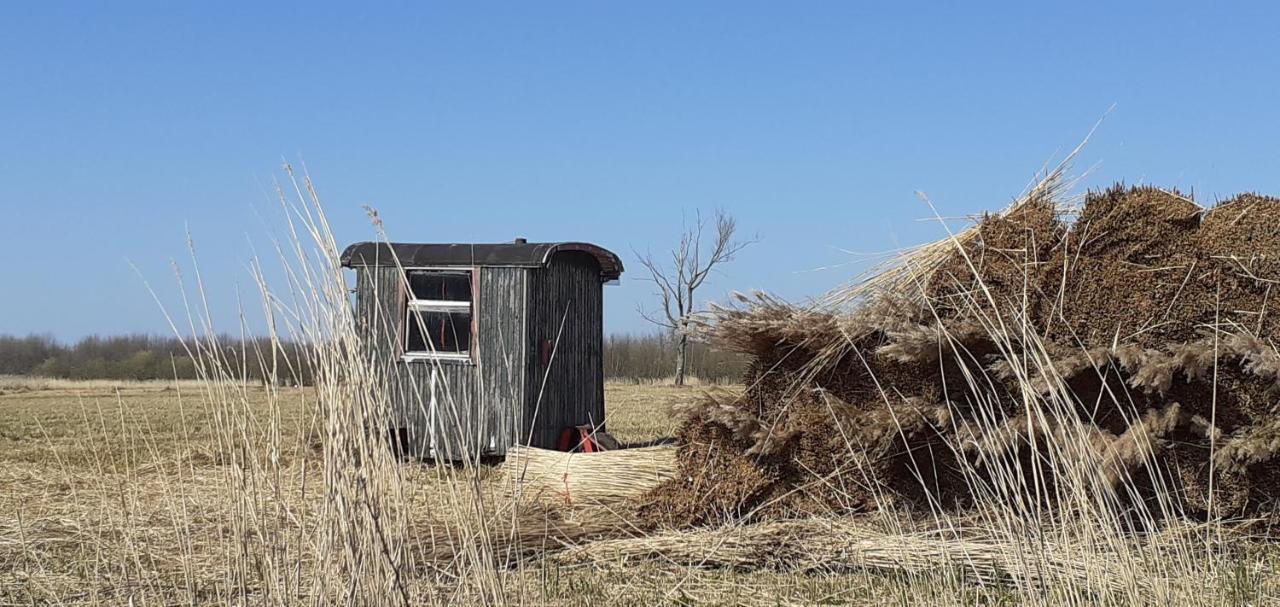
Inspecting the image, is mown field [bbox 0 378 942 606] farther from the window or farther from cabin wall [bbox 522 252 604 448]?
cabin wall [bbox 522 252 604 448]

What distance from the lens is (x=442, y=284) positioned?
11289 millimetres

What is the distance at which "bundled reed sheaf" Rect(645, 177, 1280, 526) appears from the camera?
18.7 ft

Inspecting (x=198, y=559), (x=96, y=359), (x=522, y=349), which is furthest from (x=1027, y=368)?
(x=96, y=359)

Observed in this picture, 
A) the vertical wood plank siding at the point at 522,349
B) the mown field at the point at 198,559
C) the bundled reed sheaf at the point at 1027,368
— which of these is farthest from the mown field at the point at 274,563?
the vertical wood plank siding at the point at 522,349

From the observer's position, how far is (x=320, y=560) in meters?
3.15

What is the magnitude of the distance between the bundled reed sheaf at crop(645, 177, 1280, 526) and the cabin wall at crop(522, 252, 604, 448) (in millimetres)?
4336

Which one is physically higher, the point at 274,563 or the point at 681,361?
the point at 681,361

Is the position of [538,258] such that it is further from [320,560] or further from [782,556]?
[320,560]

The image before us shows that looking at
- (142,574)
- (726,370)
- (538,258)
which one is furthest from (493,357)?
(726,370)

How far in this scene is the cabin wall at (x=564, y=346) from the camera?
36.4ft

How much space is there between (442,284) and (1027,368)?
6869mm

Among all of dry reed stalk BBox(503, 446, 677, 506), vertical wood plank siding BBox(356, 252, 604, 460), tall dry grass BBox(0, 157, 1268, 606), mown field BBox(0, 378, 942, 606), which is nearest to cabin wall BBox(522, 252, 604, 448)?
vertical wood plank siding BBox(356, 252, 604, 460)

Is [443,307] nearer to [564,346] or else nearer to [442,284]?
[442,284]

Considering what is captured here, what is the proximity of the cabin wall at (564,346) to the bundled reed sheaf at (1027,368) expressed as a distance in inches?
171
